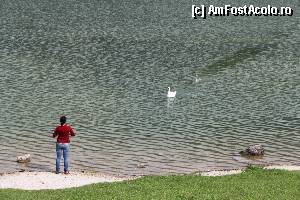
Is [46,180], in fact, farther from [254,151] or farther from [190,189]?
[254,151]

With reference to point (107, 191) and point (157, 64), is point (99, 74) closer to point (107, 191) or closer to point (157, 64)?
point (157, 64)

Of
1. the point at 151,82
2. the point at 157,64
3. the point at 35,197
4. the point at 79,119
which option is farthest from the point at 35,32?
the point at 35,197

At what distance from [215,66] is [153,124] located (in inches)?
1268

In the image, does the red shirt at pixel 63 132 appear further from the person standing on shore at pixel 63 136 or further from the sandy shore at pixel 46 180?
the sandy shore at pixel 46 180

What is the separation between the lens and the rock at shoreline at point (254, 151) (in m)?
43.2

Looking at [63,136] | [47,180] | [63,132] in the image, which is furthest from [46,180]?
[63,132]

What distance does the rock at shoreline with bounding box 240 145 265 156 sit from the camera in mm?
43219

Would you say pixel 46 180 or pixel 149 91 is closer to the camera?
pixel 46 180

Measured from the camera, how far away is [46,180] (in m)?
33.9

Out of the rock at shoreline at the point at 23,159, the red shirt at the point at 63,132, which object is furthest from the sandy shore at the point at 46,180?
the rock at shoreline at the point at 23,159

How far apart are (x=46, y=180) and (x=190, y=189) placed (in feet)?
33.4

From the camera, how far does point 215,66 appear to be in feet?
272

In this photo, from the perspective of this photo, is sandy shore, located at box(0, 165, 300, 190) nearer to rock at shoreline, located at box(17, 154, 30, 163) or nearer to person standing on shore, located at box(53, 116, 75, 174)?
person standing on shore, located at box(53, 116, 75, 174)

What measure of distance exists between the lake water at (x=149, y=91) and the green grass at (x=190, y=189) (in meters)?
8.95
